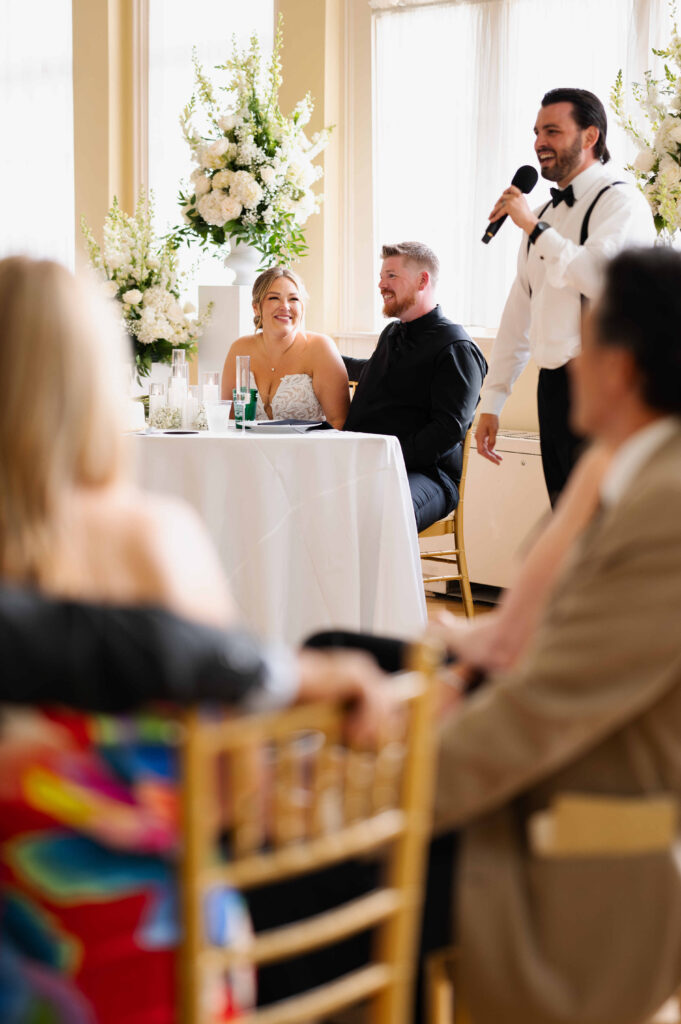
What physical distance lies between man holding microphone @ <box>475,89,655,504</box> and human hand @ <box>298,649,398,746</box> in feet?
8.52

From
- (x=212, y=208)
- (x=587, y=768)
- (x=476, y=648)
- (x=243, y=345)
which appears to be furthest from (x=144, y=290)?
(x=587, y=768)

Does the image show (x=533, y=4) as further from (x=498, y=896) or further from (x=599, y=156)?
(x=498, y=896)

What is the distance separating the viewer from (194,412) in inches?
143

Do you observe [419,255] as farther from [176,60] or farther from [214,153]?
[176,60]

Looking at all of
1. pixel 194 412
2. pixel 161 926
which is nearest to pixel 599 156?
pixel 194 412

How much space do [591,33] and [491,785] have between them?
173 inches

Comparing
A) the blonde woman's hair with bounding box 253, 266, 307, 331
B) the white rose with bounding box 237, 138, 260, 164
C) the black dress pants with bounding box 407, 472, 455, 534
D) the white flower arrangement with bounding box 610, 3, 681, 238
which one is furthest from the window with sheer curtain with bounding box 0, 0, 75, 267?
the white flower arrangement with bounding box 610, 3, 681, 238

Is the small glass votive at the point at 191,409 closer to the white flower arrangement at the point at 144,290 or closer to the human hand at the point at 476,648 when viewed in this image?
the white flower arrangement at the point at 144,290

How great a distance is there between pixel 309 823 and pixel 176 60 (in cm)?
613

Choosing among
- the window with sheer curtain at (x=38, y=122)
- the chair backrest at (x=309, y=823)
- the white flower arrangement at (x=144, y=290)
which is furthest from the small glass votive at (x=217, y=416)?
the window with sheer curtain at (x=38, y=122)

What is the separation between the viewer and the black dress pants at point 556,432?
11.4ft

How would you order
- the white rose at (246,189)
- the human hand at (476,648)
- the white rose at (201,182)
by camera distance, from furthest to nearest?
the white rose at (201,182) < the white rose at (246,189) < the human hand at (476,648)

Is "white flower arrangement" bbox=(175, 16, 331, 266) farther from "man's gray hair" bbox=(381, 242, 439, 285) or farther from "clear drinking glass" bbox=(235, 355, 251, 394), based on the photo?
"clear drinking glass" bbox=(235, 355, 251, 394)

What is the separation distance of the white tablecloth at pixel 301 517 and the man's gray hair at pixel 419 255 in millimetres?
996
